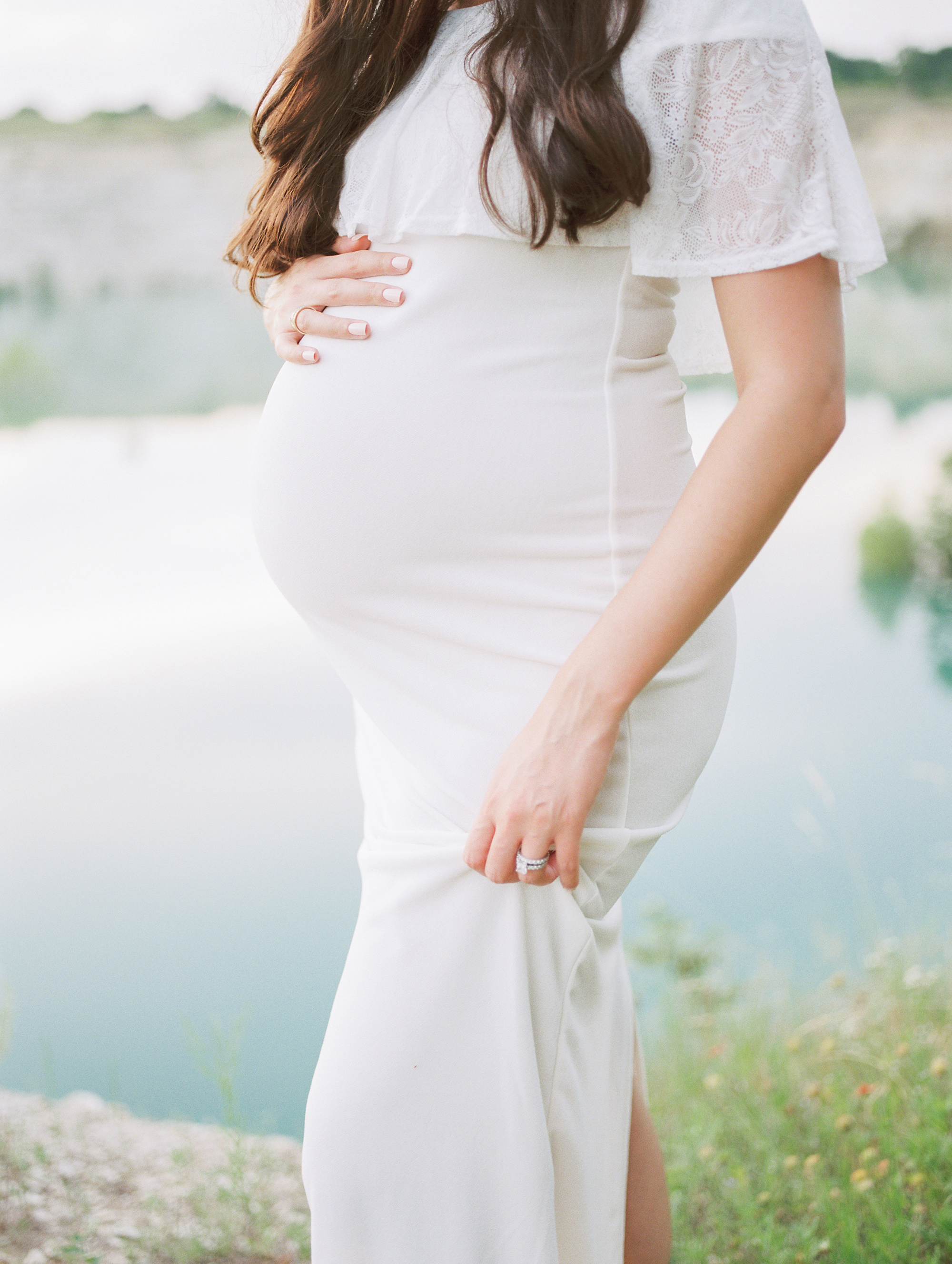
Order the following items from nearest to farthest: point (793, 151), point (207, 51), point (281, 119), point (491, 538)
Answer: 1. point (793, 151)
2. point (491, 538)
3. point (281, 119)
4. point (207, 51)

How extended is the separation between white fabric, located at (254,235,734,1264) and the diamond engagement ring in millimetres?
67

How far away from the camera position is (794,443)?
79cm

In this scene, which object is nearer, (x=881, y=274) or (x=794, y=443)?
(x=794, y=443)

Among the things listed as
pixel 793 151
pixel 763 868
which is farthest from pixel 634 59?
pixel 763 868

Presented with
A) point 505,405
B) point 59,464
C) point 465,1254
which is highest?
point 505,405

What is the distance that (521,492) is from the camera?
0.87m

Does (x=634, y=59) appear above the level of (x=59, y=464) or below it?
above

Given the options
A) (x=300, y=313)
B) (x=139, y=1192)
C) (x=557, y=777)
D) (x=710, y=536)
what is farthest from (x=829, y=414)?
(x=139, y=1192)

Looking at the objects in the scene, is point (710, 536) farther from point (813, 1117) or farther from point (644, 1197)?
point (813, 1117)

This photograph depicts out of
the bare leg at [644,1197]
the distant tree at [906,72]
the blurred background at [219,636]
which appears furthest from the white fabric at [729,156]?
the distant tree at [906,72]

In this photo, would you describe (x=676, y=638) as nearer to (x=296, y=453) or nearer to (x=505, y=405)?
(x=505, y=405)

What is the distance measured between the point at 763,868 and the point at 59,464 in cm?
209

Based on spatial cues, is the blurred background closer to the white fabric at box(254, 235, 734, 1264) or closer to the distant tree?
the distant tree

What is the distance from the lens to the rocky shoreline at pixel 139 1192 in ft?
5.52
